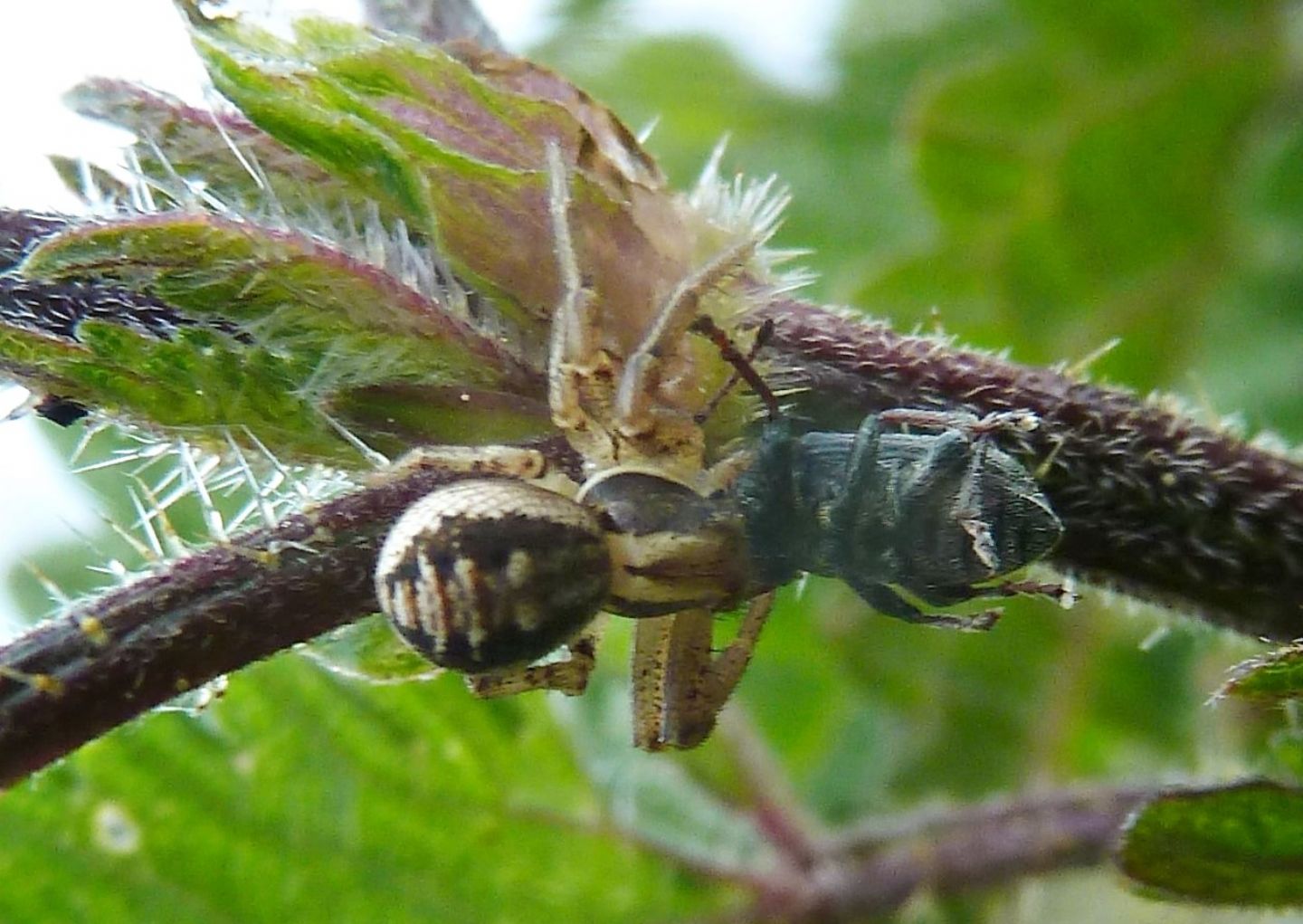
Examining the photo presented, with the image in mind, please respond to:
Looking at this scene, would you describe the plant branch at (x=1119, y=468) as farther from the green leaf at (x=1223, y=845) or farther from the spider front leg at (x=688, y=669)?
the spider front leg at (x=688, y=669)

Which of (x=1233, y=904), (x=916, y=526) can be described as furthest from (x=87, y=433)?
(x=1233, y=904)

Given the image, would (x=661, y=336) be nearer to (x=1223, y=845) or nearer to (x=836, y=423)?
(x=836, y=423)

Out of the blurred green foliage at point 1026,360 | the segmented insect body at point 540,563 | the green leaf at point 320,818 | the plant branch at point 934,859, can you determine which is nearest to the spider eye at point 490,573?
the segmented insect body at point 540,563

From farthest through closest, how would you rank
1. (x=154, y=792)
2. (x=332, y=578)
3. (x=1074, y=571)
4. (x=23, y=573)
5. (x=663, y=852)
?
(x=23, y=573) < (x=663, y=852) < (x=154, y=792) < (x=1074, y=571) < (x=332, y=578)

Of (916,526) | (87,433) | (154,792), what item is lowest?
(154,792)

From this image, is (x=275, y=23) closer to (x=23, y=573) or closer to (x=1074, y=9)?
(x=1074, y=9)

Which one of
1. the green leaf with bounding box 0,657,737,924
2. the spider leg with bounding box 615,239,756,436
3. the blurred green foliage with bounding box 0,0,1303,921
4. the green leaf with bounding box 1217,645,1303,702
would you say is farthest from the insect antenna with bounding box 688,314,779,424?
the blurred green foliage with bounding box 0,0,1303,921

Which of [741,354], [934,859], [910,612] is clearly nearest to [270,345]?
[741,354]
